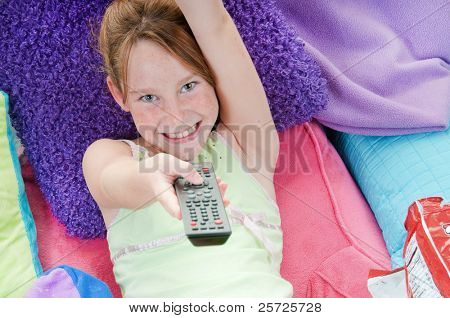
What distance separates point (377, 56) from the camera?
1032 millimetres

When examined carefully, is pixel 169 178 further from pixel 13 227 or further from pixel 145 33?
pixel 13 227

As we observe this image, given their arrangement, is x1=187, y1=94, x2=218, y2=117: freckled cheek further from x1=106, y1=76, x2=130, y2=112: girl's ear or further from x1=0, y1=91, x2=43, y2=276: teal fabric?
x1=0, y1=91, x2=43, y2=276: teal fabric

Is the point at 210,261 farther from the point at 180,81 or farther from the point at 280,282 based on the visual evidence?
the point at 180,81

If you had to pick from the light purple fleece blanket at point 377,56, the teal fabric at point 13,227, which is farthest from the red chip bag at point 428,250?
the teal fabric at point 13,227

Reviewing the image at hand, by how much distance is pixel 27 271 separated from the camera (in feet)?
2.97

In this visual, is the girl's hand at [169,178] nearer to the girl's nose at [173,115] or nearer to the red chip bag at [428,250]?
the girl's nose at [173,115]

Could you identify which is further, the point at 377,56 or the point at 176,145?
the point at 377,56

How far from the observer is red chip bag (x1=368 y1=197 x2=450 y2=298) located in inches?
29.5

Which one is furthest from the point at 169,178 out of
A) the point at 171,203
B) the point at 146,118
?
the point at 146,118

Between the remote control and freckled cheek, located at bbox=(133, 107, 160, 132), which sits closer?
the remote control

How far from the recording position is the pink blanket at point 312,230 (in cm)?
92

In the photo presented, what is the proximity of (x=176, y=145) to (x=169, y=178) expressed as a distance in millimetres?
156

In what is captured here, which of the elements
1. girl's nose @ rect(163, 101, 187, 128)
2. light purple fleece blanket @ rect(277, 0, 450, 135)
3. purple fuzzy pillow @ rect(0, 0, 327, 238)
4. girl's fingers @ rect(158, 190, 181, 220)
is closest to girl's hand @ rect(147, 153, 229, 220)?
girl's fingers @ rect(158, 190, 181, 220)

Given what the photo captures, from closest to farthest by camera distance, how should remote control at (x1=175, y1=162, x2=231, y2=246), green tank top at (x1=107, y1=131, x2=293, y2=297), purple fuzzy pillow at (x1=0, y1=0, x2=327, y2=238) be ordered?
1. remote control at (x1=175, y1=162, x2=231, y2=246)
2. green tank top at (x1=107, y1=131, x2=293, y2=297)
3. purple fuzzy pillow at (x1=0, y1=0, x2=327, y2=238)
